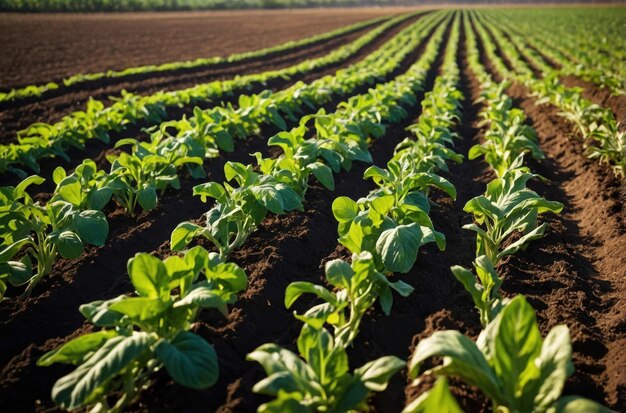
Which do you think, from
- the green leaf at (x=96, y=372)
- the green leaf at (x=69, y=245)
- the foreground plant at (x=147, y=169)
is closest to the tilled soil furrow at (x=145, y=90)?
the foreground plant at (x=147, y=169)

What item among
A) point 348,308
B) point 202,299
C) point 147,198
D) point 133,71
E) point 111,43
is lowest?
point 348,308

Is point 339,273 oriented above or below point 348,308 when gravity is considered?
above

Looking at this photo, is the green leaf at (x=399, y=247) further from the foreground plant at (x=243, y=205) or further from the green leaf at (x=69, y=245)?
the green leaf at (x=69, y=245)

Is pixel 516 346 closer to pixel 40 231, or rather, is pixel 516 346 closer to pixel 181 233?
pixel 181 233

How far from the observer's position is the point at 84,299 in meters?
3.19

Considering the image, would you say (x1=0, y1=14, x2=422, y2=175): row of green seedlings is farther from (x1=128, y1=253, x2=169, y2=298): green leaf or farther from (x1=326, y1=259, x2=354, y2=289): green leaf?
(x1=326, y1=259, x2=354, y2=289): green leaf

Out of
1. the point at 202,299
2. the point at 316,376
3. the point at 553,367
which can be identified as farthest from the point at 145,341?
the point at 553,367

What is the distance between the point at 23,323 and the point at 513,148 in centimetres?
505

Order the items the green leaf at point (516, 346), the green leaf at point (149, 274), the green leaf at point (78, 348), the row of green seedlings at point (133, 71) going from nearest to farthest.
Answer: the green leaf at point (516, 346), the green leaf at point (78, 348), the green leaf at point (149, 274), the row of green seedlings at point (133, 71)

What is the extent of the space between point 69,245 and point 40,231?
0.38m

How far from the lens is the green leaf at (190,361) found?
1.82m

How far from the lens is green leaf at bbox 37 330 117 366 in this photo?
6.38ft

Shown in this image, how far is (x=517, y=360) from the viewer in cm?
170

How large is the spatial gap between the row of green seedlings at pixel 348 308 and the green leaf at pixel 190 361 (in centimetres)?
19
